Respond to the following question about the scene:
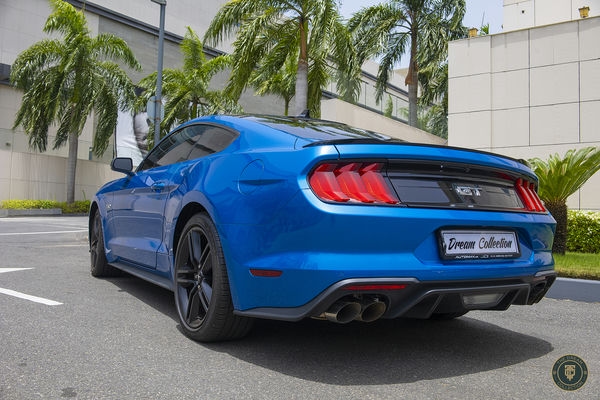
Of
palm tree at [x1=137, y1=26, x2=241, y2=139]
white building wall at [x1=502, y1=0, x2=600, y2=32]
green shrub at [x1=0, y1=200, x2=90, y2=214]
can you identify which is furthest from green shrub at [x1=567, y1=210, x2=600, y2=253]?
green shrub at [x1=0, y1=200, x2=90, y2=214]

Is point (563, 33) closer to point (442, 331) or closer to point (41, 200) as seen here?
point (442, 331)

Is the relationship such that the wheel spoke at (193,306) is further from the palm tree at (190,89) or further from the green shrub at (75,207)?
the green shrub at (75,207)

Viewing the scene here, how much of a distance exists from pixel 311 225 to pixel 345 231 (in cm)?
16

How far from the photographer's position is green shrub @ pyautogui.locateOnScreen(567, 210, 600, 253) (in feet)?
33.8

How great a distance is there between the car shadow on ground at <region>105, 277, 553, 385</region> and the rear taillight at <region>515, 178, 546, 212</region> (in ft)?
2.85

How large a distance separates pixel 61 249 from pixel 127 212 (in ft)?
15.2

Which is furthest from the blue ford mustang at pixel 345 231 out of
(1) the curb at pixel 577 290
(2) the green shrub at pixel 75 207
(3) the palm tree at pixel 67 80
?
(2) the green shrub at pixel 75 207

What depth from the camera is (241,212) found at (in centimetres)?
301

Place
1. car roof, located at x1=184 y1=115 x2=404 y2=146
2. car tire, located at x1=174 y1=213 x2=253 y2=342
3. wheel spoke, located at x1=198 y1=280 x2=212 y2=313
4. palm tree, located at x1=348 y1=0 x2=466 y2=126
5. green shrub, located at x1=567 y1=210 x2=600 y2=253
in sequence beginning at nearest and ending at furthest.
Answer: car roof, located at x1=184 y1=115 x2=404 y2=146 → car tire, located at x1=174 y1=213 x2=253 y2=342 → wheel spoke, located at x1=198 y1=280 x2=212 y2=313 → green shrub, located at x1=567 y1=210 x2=600 y2=253 → palm tree, located at x1=348 y1=0 x2=466 y2=126

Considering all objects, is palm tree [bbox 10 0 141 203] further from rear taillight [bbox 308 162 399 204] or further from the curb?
rear taillight [bbox 308 162 399 204]

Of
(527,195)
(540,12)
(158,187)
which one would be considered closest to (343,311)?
(527,195)

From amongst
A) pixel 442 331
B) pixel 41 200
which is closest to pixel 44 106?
pixel 41 200

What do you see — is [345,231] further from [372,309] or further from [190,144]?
[190,144]

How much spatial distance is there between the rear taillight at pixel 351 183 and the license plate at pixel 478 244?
13.6 inches
